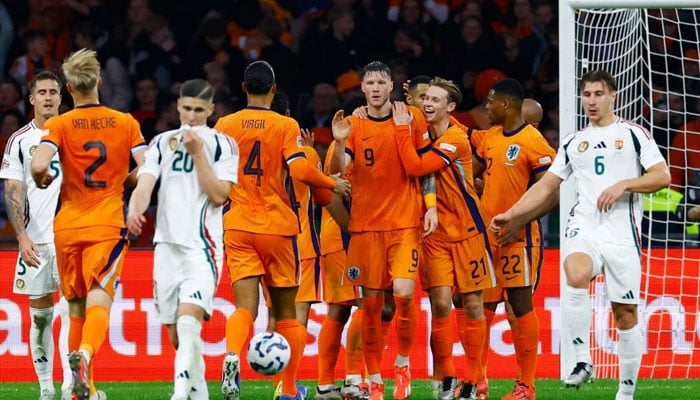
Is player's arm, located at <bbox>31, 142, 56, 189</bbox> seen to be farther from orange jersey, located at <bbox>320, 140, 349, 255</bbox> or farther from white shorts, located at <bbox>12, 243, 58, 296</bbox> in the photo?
orange jersey, located at <bbox>320, 140, 349, 255</bbox>

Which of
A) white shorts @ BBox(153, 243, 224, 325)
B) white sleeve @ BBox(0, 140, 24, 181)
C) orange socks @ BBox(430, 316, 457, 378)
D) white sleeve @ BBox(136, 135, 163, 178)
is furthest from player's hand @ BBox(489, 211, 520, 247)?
white sleeve @ BBox(0, 140, 24, 181)

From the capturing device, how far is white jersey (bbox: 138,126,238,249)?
330 inches

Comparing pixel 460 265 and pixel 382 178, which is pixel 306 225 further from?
pixel 460 265

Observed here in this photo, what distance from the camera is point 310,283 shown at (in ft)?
36.6

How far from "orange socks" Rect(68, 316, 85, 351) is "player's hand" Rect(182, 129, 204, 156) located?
1.60 meters

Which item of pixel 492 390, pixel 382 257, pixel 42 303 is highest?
pixel 382 257

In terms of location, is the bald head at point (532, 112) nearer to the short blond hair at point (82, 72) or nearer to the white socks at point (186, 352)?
the short blond hair at point (82, 72)

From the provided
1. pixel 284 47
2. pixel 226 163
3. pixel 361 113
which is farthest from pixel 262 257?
pixel 284 47

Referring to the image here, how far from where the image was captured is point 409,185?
10414mm

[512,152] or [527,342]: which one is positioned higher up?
[512,152]

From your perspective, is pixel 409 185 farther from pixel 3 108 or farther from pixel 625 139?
pixel 3 108

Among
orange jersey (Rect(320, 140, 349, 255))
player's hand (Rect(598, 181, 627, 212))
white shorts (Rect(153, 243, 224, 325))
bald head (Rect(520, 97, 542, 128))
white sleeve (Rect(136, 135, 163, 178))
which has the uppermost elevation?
bald head (Rect(520, 97, 542, 128))

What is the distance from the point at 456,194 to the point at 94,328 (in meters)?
3.29

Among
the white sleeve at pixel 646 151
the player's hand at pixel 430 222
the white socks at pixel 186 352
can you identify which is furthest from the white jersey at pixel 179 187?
the white sleeve at pixel 646 151
